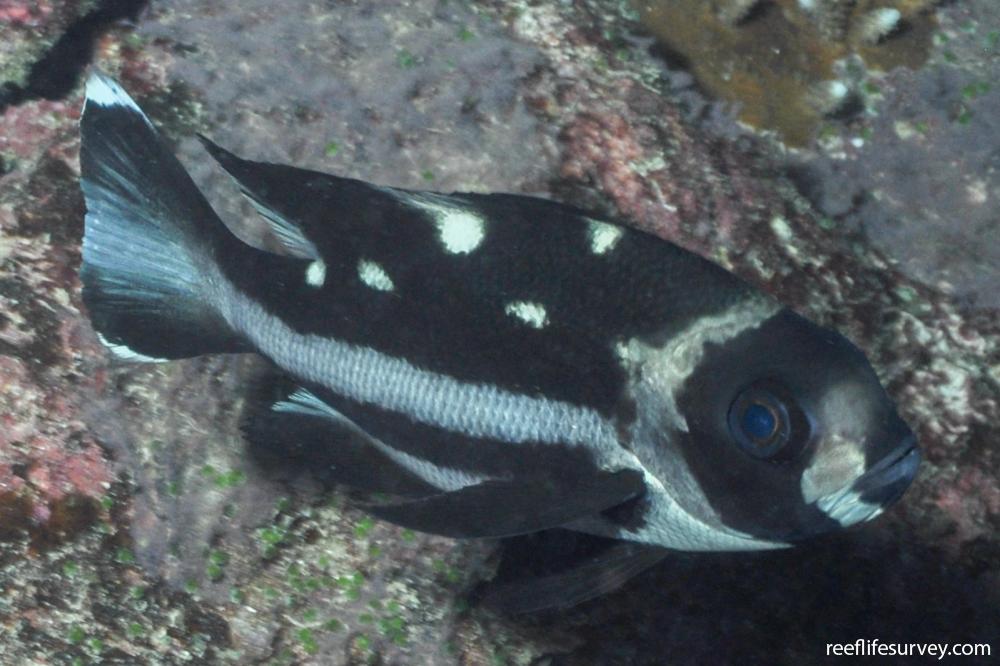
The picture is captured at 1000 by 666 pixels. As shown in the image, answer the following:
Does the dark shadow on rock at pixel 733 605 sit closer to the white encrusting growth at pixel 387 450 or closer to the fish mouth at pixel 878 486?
the white encrusting growth at pixel 387 450

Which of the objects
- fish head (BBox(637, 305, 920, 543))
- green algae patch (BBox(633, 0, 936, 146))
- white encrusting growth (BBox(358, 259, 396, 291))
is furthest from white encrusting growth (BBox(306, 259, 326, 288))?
green algae patch (BBox(633, 0, 936, 146))

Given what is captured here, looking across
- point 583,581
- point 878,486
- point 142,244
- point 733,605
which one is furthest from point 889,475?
point 142,244

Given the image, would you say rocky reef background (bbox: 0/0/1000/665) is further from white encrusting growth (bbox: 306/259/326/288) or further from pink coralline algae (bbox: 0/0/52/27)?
white encrusting growth (bbox: 306/259/326/288)

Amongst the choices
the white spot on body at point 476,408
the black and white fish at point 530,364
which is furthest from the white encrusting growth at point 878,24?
the white spot on body at point 476,408

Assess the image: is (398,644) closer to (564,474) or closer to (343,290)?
(564,474)

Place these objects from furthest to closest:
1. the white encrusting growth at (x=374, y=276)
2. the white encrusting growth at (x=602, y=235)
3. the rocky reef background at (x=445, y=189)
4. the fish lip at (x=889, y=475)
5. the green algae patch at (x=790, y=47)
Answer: the green algae patch at (x=790, y=47)
the rocky reef background at (x=445, y=189)
the white encrusting growth at (x=374, y=276)
the white encrusting growth at (x=602, y=235)
the fish lip at (x=889, y=475)

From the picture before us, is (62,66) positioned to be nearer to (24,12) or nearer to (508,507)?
(24,12)

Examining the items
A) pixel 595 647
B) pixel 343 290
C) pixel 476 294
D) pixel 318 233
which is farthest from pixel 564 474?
pixel 595 647
